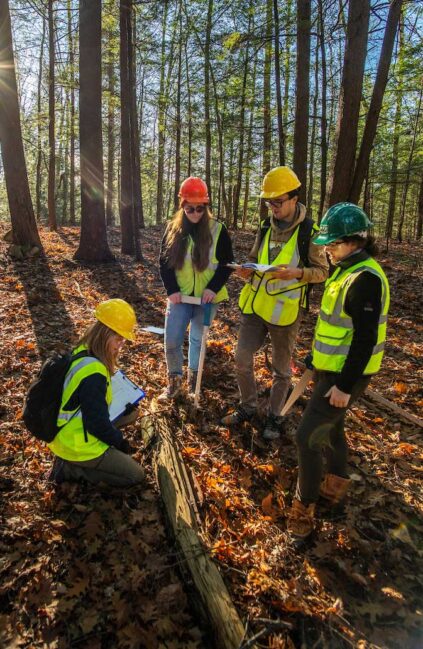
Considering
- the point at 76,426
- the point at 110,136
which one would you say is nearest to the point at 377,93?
the point at 76,426

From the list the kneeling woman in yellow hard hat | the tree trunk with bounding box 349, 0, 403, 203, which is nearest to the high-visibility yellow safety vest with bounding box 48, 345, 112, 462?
the kneeling woman in yellow hard hat

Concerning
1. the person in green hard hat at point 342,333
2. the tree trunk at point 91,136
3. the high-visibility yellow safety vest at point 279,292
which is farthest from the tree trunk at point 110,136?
the person in green hard hat at point 342,333

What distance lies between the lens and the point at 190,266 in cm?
418

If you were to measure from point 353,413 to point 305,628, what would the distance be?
271cm

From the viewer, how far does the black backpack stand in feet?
9.67

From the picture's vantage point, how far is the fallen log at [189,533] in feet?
7.35

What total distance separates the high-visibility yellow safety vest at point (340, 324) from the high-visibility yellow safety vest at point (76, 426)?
1689mm

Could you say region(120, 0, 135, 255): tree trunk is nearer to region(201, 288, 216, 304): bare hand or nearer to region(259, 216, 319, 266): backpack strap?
region(201, 288, 216, 304): bare hand

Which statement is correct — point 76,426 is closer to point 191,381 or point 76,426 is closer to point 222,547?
point 222,547

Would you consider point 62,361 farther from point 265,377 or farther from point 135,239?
point 135,239

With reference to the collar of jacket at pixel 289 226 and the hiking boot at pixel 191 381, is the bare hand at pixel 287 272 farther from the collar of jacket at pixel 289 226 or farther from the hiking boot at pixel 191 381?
the hiking boot at pixel 191 381

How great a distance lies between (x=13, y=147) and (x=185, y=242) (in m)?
8.21

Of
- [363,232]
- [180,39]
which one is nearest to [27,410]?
[363,232]

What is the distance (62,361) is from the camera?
299cm
